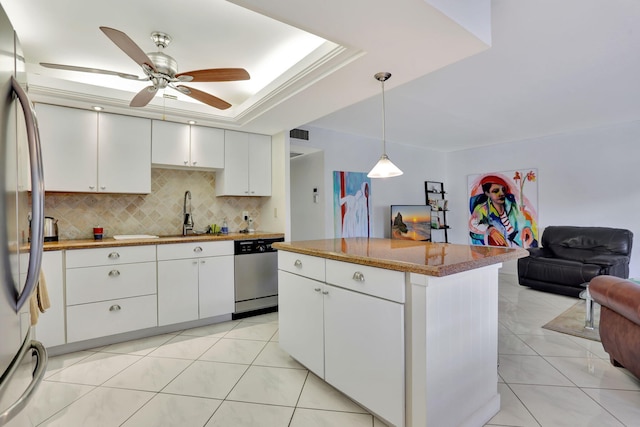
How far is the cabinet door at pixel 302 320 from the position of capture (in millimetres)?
2018

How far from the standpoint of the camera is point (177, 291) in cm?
308

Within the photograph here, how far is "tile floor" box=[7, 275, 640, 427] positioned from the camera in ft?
5.76

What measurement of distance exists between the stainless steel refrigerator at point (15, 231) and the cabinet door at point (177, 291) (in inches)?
80.4

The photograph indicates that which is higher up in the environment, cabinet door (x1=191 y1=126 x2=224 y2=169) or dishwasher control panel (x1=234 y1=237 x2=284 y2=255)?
cabinet door (x1=191 y1=126 x2=224 y2=169)

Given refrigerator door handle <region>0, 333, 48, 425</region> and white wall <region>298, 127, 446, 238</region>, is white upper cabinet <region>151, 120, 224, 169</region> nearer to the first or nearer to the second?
white wall <region>298, 127, 446, 238</region>

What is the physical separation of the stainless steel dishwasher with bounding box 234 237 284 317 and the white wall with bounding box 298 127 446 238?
133 cm

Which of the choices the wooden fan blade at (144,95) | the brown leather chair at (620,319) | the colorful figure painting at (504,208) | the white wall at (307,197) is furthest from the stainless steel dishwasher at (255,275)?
the colorful figure painting at (504,208)

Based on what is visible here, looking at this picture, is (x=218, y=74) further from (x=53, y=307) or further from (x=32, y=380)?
(x=53, y=307)

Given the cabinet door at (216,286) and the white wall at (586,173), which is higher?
the white wall at (586,173)

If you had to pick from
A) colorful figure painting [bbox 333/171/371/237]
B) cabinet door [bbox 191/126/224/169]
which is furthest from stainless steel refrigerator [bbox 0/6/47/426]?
colorful figure painting [bbox 333/171/371/237]

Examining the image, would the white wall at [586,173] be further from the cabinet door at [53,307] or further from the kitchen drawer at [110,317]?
the cabinet door at [53,307]

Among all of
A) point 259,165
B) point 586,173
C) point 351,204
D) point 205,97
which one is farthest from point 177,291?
point 586,173

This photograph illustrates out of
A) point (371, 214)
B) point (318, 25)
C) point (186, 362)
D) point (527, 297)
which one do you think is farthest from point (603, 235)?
point (186, 362)

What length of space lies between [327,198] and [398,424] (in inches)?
137
